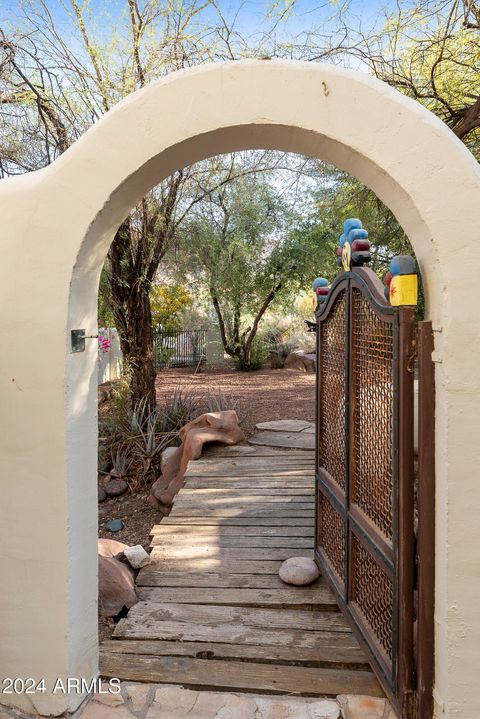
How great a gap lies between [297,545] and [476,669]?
2175 millimetres

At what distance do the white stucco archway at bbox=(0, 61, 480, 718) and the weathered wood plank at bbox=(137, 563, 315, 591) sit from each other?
3.64ft

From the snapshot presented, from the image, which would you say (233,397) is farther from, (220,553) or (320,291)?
(320,291)

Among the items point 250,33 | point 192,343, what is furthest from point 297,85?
point 192,343

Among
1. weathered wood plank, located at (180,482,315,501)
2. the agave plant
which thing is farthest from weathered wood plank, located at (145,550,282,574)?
the agave plant

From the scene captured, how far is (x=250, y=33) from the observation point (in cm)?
618

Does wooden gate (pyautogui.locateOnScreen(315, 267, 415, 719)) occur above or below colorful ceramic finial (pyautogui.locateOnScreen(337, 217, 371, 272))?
below

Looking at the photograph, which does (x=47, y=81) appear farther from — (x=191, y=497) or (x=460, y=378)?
(x=460, y=378)

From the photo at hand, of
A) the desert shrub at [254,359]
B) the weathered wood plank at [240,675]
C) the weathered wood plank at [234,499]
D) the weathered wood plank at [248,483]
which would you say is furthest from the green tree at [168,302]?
the weathered wood plank at [240,675]

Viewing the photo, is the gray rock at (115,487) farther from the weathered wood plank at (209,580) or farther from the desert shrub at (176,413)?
the weathered wood plank at (209,580)

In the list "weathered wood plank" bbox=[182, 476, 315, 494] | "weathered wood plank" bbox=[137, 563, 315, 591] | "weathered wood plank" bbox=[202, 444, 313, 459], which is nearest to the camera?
→ "weathered wood plank" bbox=[137, 563, 315, 591]

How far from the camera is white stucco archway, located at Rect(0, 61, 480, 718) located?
2.06 m

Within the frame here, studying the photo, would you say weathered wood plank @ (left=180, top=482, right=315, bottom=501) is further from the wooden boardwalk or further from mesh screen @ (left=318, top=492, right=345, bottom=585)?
mesh screen @ (left=318, top=492, right=345, bottom=585)

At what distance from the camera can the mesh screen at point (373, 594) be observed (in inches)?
99.2

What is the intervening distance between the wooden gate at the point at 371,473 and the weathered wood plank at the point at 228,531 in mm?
702
